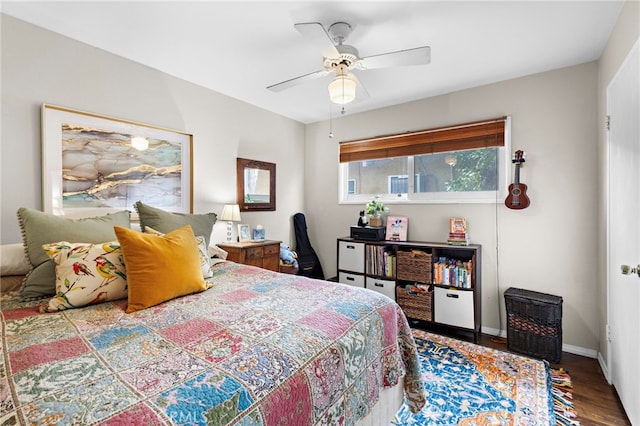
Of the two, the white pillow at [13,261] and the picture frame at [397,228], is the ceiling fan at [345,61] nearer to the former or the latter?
the picture frame at [397,228]

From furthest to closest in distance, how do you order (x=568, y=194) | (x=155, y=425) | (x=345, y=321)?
(x=568, y=194) → (x=345, y=321) → (x=155, y=425)

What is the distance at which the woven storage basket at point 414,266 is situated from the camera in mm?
3076

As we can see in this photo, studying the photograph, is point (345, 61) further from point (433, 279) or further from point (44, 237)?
point (433, 279)

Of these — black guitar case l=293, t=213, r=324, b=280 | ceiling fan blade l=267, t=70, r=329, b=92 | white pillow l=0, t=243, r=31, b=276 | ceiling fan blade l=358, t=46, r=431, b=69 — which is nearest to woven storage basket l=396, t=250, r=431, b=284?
black guitar case l=293, t=213, r=324, b=280

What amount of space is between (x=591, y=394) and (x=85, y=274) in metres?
3.11

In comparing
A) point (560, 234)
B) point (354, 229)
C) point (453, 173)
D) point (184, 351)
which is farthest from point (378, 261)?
point (184, 351)

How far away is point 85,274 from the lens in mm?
1475

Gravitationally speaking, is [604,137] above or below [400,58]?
below

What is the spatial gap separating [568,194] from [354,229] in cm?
204

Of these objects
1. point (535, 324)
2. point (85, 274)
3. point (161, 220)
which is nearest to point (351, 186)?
point (535, 324)

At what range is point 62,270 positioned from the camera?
1.46 metres

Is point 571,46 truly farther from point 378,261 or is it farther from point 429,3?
point 378,261

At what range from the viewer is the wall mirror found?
11.5 feet

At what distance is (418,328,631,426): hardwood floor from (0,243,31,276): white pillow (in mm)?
3285
